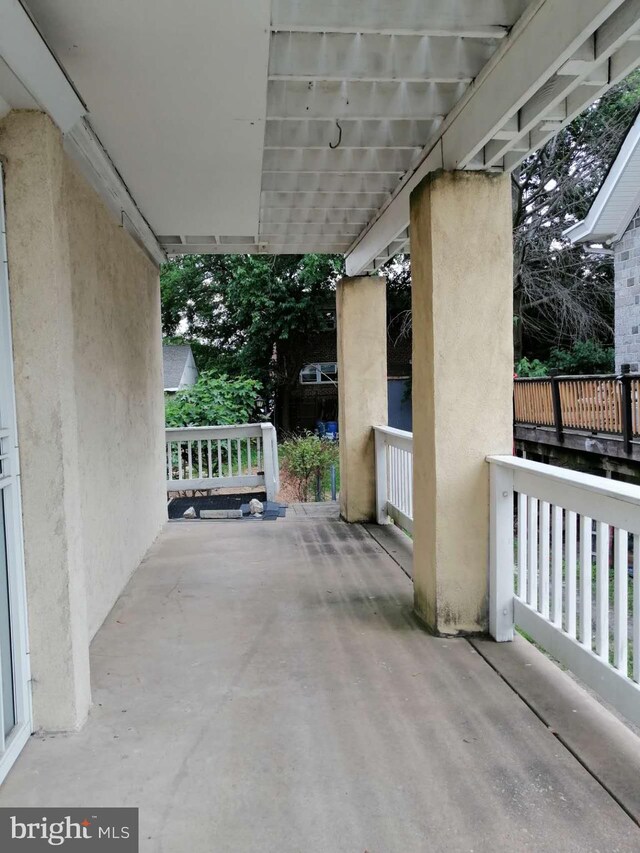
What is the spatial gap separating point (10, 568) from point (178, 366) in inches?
634

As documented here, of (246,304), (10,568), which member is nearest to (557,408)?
(10,568)

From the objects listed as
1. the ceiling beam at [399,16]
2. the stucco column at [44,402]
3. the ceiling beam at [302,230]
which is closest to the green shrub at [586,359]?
the ceiling beam at [302,230]

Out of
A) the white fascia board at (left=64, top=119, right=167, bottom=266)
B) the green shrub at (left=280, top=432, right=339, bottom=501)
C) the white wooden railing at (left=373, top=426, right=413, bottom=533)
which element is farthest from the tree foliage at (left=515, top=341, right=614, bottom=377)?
the white fascia board at (left=64, top=119, right=167, bottom=266)

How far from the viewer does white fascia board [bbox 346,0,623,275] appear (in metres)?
1.90

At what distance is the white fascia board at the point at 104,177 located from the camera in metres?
2.87

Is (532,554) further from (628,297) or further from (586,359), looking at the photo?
(586,359)

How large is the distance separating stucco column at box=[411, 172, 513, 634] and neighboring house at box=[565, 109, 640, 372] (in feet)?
22.2

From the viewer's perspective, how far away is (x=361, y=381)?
5902 mm

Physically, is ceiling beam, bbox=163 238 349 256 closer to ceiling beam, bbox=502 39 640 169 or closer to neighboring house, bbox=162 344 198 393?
ceiling beam, bbox=502 39 640 169

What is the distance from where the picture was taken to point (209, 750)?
214 centimetres

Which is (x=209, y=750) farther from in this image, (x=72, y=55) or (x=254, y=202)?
(x=254, y=202)

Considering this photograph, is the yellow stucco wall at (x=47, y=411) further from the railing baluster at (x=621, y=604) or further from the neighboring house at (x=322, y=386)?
the neighboring house at (x=322, y=386)

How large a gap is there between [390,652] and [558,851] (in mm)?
1332

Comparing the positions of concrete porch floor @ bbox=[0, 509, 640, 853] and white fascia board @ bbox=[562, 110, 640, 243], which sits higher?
white fascia board @ bbox=[562, 110, 640, 243]
